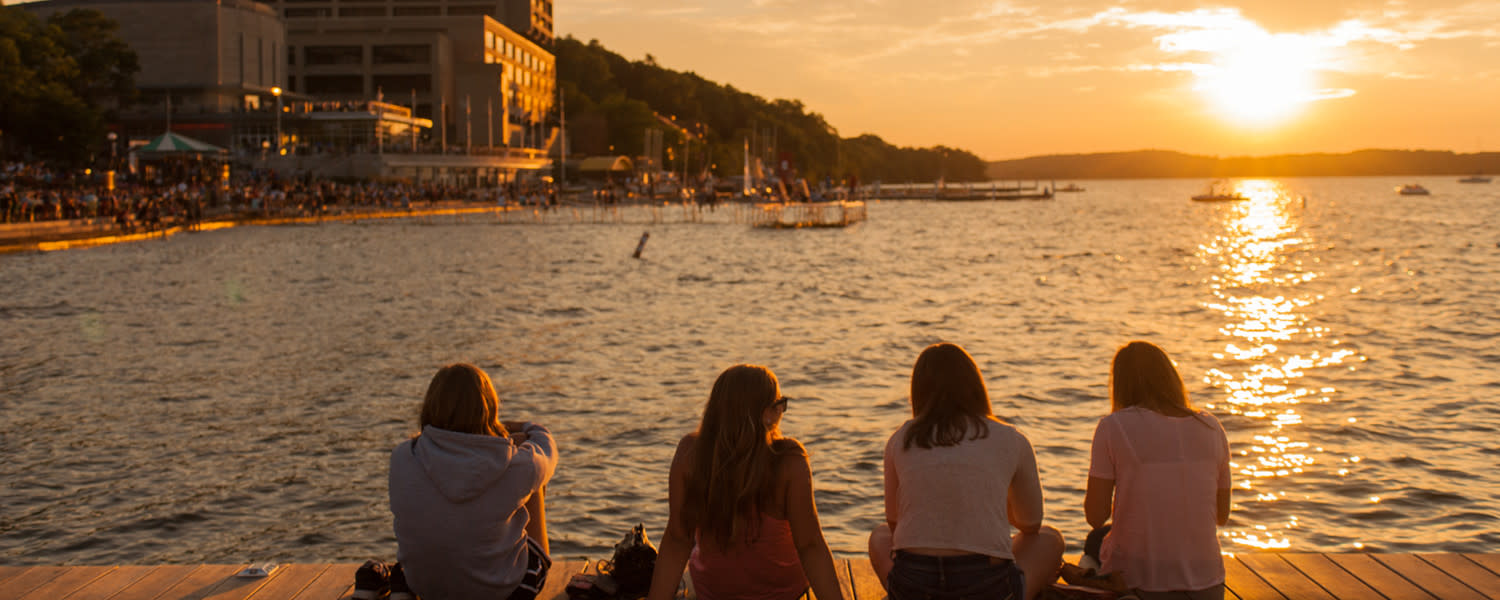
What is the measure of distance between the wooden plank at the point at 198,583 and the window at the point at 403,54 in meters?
135

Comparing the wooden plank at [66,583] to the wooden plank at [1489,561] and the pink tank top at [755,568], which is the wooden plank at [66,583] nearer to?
the pink tank top at [755,568]

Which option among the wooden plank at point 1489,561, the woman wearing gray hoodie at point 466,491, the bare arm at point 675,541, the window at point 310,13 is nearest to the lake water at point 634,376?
the wooden plank at point 1489,561

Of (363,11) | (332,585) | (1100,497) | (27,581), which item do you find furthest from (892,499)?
(363,11)

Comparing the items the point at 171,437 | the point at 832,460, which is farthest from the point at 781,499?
the point at 171,437

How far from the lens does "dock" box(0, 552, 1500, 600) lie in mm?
6930

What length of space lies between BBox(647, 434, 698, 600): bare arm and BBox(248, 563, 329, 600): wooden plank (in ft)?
8.24

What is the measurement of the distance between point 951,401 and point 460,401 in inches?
91.1

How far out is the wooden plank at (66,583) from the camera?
7.03m

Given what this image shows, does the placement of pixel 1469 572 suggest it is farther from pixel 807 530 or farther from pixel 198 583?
pixel 198 583

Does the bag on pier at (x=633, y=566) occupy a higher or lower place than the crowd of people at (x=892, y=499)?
lower

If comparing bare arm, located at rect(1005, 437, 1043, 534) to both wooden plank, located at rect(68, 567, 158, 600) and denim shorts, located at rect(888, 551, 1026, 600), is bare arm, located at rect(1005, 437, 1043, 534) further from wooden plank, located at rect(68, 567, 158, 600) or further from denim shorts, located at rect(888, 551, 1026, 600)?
wooden plank, located at rect(68, 567, 158, 600)

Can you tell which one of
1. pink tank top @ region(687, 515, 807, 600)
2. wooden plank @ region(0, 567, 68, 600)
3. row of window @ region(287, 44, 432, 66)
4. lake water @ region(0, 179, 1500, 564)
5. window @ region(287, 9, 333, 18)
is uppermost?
window @ region(287, 9, 333, 18)

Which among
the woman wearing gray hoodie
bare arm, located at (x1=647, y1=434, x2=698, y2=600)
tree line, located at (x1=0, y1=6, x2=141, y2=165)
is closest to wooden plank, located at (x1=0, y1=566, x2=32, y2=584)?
the woman wearing gray hoodie

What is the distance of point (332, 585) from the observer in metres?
7.23
